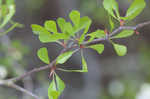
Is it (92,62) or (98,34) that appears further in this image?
(92,62)

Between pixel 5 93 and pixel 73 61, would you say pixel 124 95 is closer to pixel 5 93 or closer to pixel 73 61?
pixel 73 61

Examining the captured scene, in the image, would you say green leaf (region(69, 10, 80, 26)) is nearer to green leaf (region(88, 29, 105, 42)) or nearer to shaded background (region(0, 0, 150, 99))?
green leaf (region(88, 29, 105, 42))

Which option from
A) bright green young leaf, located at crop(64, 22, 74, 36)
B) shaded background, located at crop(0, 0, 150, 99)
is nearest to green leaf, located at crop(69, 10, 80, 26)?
bright green young leaf, located at crop(64, 22, 74, 36)

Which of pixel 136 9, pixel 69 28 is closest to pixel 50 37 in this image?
pixel 69 28

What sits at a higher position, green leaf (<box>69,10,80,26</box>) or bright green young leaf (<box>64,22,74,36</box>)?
green leaf (<box>69,10,80,26</box>)

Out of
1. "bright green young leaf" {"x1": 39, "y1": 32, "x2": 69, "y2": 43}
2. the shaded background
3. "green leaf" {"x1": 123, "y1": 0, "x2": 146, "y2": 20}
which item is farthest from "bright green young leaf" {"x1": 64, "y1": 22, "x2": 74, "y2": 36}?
the shaded background

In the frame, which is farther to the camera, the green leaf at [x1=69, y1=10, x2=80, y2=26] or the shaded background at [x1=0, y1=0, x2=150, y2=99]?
the shaded background at [x1=0, y1=0, x2=150, y2=99]

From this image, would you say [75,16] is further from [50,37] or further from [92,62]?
[92,62]

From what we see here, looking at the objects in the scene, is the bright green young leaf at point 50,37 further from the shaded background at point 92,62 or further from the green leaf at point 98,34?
the shaded background at point 92,62

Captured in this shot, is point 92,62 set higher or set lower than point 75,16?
lower
